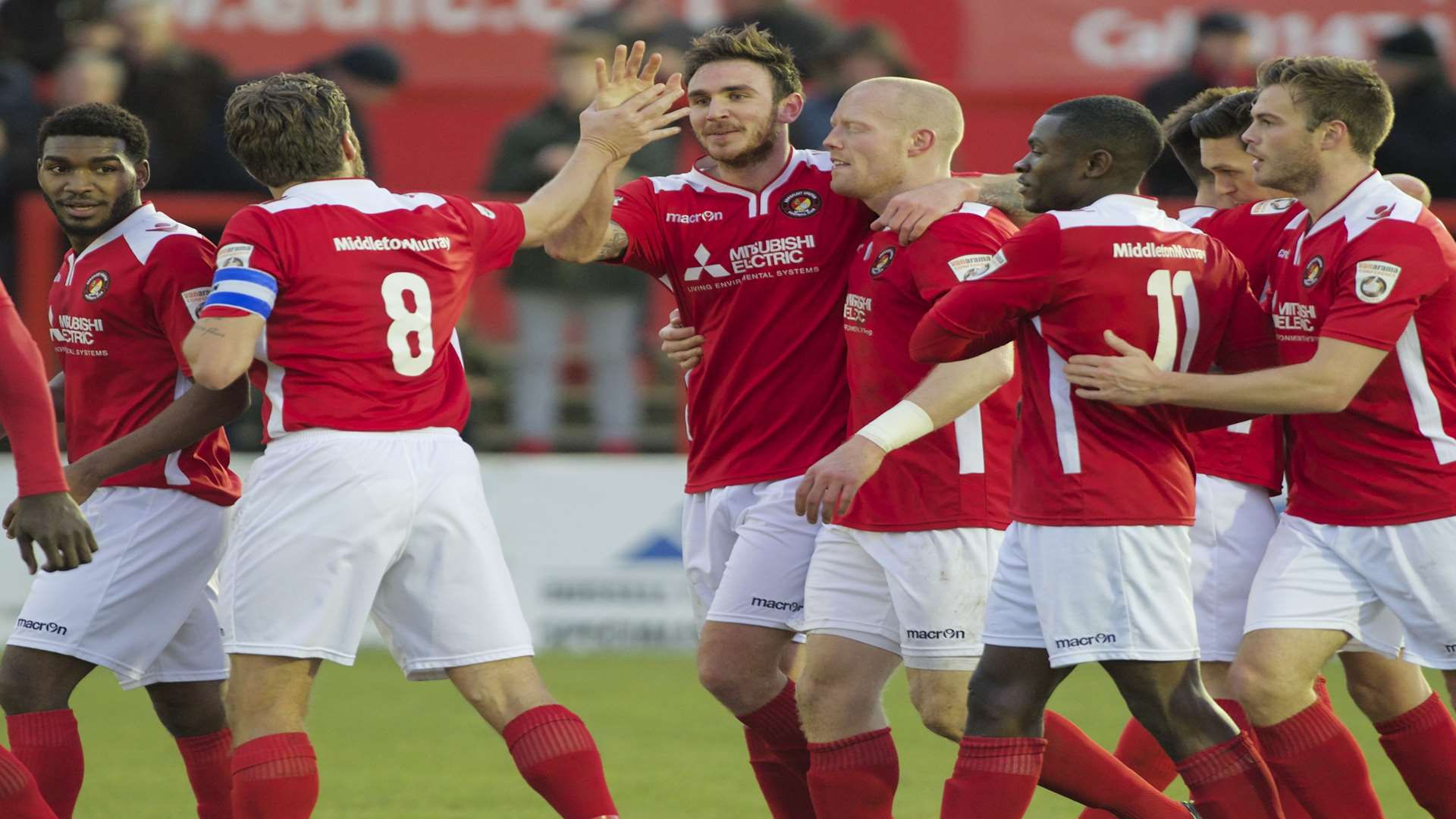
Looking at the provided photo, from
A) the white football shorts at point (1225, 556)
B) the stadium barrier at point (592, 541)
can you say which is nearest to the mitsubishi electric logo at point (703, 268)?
the white football shorts at point (1225, 556)

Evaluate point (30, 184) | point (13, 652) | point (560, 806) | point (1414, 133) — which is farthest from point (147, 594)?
point (1414, 133)

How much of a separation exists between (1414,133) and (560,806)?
8.95 meters

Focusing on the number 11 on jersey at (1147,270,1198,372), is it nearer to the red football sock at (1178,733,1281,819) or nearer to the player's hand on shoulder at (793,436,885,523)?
the player's hand on shoulder at (793,436,885,523)

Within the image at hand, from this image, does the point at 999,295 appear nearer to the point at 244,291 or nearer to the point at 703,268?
the point at 703,268

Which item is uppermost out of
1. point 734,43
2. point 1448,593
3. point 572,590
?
point 734,43

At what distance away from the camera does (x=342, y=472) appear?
4.93 meters

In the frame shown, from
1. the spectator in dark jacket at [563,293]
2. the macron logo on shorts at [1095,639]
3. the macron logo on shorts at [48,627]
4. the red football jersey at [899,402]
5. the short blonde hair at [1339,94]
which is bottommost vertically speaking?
the spectator in dark jacket at [563,293]

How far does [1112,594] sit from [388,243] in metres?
2.08

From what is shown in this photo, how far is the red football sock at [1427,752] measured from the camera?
5461 mm

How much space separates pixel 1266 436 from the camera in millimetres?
6012

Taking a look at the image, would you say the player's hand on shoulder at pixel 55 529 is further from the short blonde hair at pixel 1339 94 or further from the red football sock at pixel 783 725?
the short blonde hair at pixel 1339 94

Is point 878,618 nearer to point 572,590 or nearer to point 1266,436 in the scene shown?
point 1266,436

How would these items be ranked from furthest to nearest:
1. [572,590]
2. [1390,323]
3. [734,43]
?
[572,590]
[734,43]
[1390,323]

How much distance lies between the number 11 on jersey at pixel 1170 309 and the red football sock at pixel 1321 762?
3.49ft
